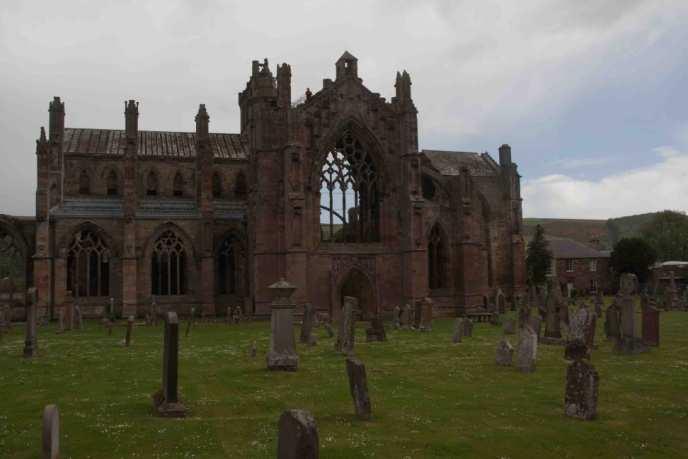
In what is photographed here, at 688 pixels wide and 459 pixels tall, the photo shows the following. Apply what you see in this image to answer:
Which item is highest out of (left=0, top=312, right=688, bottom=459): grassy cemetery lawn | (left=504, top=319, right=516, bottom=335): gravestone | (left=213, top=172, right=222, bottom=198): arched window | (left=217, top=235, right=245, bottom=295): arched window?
(left=213, top=172, right=222, bottom=198): arched window

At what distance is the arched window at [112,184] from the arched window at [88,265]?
250 inches

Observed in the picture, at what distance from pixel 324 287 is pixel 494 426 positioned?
1084 inches

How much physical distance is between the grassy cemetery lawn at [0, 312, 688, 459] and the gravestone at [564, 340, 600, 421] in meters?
0.23

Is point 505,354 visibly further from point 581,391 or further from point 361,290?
point 361,290

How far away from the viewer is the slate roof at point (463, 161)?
5894 centimetres

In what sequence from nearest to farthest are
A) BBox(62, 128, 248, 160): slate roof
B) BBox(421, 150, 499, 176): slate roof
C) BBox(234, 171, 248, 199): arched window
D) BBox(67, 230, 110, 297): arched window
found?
BBox(67, 230, 110, 297): arched window → BBox(62, 128, 248, 160): slate roof → BBox(234, 171, 248, 199): arched window → BBox(421, 150, 499, 176): slate roof

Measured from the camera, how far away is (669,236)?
8375 centimetres

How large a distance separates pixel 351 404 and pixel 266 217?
2613cm

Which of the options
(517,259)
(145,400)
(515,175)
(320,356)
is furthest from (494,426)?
(515,175)

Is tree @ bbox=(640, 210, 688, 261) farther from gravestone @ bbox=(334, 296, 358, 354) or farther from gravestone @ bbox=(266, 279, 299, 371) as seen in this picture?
gravestone @ bbox=(266, 279, 299, 371)

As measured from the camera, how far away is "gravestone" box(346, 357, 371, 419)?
1136cm

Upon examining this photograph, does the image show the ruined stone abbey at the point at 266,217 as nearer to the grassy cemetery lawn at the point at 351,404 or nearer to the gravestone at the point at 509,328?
the gravestone at the point at 509,328

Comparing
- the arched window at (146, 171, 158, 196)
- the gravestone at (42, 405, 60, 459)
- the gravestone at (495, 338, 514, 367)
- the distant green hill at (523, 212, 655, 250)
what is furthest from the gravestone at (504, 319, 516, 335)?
the distant green hill at (523, 212, 655, 250)

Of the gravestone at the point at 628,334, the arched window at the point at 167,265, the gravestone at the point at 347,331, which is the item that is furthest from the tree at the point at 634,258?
the gravestone at the point at 347,331
